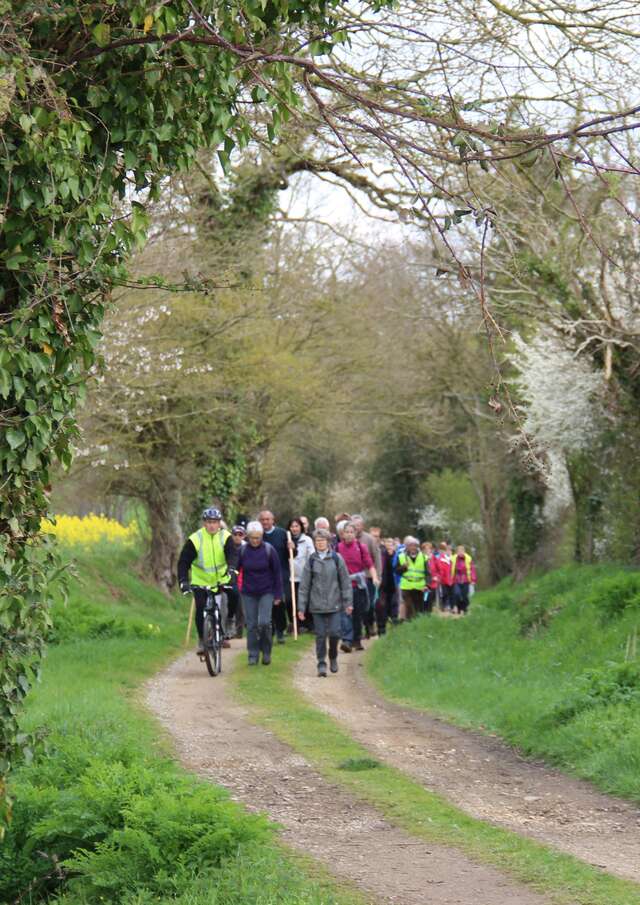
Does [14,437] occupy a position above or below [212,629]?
above

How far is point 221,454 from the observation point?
30125mm

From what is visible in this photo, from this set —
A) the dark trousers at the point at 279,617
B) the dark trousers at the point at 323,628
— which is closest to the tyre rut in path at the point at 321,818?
the dark trousers at the point at 323,628

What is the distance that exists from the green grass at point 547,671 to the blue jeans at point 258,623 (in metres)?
1.61

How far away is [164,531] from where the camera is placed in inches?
1187

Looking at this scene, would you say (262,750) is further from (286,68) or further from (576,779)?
(286,68)

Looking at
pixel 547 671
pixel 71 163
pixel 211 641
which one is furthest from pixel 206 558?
pixel 71 163

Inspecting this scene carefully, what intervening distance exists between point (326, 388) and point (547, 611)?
1384cm

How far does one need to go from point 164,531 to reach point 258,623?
13670mm

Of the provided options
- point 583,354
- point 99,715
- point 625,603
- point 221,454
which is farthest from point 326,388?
point 99,715

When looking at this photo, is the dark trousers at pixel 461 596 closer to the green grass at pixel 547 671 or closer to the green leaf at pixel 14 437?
the green grass at pixel 547 671

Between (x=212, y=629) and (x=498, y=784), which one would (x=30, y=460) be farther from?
(x=212, y=629)

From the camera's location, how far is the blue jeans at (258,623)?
1655 centimetres

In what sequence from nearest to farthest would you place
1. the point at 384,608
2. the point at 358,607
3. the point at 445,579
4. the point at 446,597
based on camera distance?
the point at 358,607 < the point at 384,608 < the point at 445,579 < the point at 446,597

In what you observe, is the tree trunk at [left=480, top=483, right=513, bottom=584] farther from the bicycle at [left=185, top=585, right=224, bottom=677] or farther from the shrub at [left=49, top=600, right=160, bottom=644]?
the bicycle at [left=185, top=585, right=224, bottom=677]
